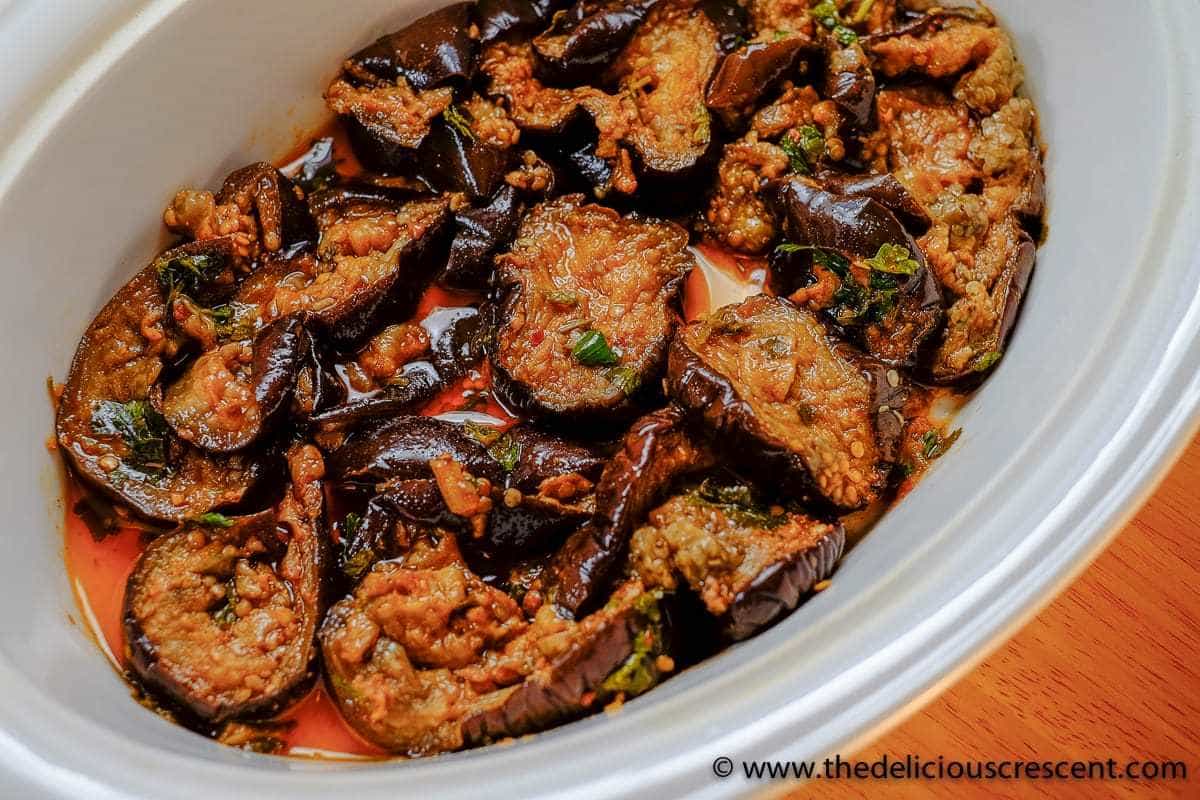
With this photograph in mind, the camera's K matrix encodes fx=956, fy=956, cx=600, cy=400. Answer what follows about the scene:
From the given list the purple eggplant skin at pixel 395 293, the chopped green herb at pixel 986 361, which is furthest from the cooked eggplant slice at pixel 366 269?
the chopped green herb at pixel 986 361

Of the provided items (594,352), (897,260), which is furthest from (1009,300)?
(594,352)

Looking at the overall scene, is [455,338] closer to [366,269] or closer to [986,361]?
[366,269]

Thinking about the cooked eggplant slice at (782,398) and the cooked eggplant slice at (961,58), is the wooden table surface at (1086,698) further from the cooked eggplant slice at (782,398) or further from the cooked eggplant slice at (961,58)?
the cooked eggplant slice at (961,58)

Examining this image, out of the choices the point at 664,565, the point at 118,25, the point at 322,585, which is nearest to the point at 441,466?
the point at 322,585

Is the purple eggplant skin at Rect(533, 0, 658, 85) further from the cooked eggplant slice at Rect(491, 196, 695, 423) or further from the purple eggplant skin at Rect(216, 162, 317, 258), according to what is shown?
the purple eggplant skin at Rect(216, 162, 317, 258)

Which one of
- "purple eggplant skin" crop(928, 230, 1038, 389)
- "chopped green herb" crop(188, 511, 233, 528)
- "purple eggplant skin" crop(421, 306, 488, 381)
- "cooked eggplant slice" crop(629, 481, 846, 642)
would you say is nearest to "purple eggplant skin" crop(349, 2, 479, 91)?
"purple eggplant skin" crop(421, 306, 488, 381)

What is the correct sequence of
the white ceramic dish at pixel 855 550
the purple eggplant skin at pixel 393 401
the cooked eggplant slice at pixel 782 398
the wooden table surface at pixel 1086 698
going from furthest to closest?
the purple eggplant skin at pixel 393 401 → the cooked eggplant slice at pixel 782 398 → the wooden table surface at pixel 1086 698 → the white ceramic dish at pixel 855 550

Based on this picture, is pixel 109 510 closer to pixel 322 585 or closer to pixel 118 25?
A: pixel 322 585
